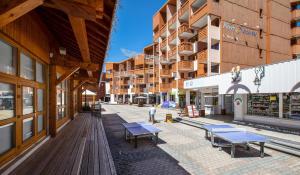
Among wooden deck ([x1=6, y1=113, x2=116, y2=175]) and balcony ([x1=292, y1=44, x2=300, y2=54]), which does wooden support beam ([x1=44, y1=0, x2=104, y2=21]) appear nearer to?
wooden deck ([x1=6, y1=113, x2=116, y2=175])

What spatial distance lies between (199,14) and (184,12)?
447 centimetres

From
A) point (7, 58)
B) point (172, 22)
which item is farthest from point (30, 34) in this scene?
→ point (172, 22)

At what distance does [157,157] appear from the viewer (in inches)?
258

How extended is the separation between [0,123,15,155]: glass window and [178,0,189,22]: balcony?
24.2 m

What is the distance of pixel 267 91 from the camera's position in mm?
10047

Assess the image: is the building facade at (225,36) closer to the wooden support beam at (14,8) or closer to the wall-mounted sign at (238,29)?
the wall-mounted sign at (238,29)

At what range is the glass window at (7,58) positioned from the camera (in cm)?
408

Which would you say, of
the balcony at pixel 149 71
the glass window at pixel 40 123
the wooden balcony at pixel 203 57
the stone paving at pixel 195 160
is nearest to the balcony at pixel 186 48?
the wooden balcony at pixel 203 57

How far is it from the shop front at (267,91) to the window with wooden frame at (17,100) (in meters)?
11.0

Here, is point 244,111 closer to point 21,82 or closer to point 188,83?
point 188,83

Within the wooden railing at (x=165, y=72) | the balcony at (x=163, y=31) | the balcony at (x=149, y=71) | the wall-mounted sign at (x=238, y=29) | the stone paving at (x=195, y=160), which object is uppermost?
the balcony at (x=163, y=31)

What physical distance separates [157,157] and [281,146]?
502cm

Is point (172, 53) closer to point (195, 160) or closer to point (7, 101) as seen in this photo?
point (195, 160)

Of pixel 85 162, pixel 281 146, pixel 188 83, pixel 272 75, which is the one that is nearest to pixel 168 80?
pixel 188 83
